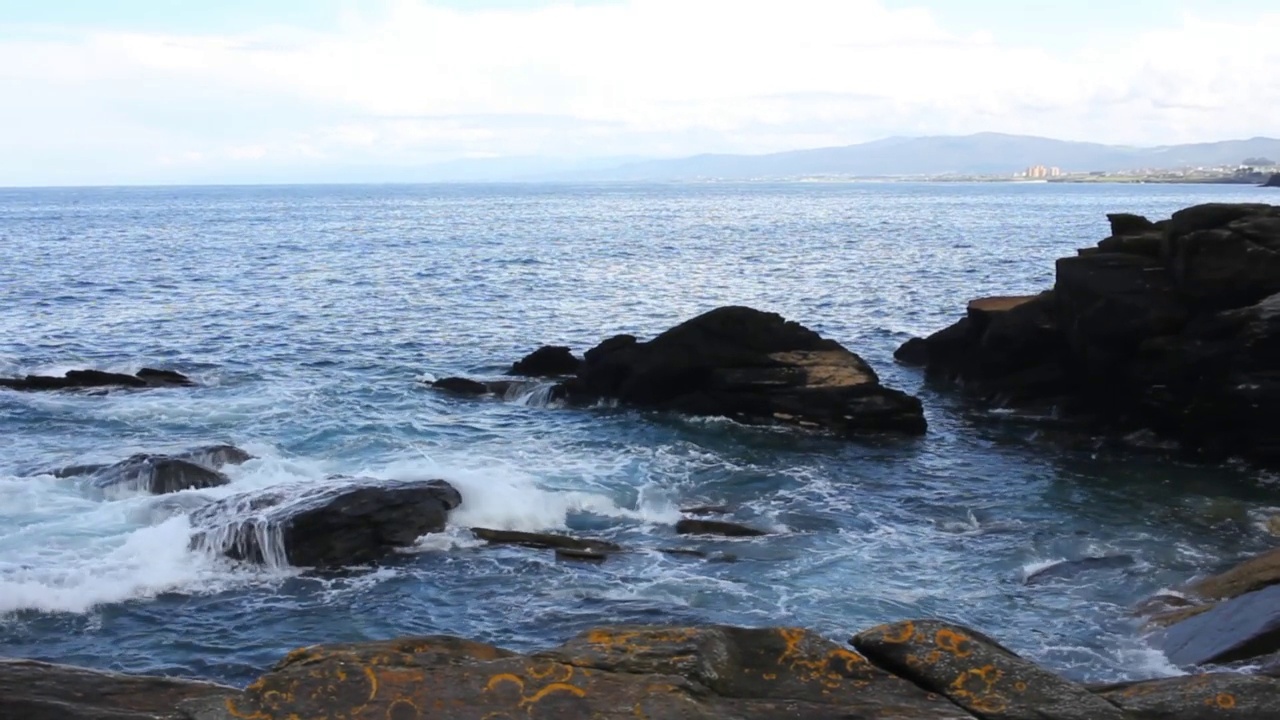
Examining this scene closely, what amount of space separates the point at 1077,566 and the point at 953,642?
11.2 meters

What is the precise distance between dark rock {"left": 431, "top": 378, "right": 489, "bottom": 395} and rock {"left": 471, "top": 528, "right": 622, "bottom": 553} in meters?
13.8

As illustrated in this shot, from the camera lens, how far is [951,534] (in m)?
21.7

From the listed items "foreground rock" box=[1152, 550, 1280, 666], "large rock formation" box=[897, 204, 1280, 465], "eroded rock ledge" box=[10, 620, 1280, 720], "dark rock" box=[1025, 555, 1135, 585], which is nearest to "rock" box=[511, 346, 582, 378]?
"large rock formation" box=[897, 204, 1280, 465]

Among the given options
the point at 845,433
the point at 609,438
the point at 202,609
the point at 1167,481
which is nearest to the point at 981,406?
the point at 845,433

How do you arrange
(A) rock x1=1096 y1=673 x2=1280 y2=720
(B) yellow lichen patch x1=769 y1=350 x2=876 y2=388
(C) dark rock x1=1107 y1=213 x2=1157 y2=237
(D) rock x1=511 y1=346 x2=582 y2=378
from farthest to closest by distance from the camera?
(D) rock x1=511 y1=346 x2=582 y2=378
(C) dark rock x1=1107 y1=213 x2=1157 y2=237
(B) yellow lichen patch x1=769 y1=350 x2=876 y2=388
(A) rock x1=1096 y1=673 x2=1280 y2=720

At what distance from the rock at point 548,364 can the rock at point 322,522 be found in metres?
15.2

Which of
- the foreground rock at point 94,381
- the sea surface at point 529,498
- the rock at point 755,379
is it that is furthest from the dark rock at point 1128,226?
the foreground rock at point 94,381

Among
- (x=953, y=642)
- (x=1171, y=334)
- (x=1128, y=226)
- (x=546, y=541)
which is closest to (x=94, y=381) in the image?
(x=546, y=541)

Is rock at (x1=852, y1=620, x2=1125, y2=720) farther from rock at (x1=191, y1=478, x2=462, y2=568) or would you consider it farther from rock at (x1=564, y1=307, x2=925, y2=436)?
rock at (x1=564, y1=307, x2=925, y2=436)

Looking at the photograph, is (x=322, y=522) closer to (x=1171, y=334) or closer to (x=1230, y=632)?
(x=1230, y=632)

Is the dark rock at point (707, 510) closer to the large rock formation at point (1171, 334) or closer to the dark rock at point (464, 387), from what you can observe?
the large rock formation at point (1171, 334)

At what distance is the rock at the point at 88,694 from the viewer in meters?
8.38

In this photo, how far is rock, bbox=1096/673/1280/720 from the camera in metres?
9.09

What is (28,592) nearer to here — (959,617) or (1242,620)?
(959,617)
